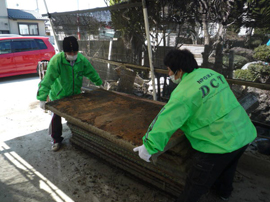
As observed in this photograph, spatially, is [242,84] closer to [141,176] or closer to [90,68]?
[141,176]

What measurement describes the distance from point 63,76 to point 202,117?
2.31m

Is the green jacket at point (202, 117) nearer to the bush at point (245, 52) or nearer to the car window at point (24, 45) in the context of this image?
the bush at point (245, 52)

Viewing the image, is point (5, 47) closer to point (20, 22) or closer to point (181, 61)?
point (181, 61)

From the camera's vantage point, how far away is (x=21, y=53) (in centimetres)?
845

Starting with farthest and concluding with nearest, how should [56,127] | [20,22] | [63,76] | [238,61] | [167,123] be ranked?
1. [20,22]
2. [56,127]
3. [63,76]
4. [238,61]
5. [167,123]

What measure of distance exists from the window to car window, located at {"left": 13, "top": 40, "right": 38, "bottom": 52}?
54.1ft

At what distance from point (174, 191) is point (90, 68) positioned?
2190 mm

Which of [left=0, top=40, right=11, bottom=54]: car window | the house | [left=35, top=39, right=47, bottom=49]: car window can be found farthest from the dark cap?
the house

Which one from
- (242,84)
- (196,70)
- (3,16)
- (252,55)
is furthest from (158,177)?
(3,16)

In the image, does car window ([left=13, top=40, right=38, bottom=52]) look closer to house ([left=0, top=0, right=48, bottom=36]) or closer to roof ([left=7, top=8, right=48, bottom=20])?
house ([left=0, top=0, right=48, bottom=36])

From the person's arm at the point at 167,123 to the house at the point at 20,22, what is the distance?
24678mm

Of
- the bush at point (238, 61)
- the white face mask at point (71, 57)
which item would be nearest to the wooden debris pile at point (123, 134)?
the white face mask at point (71, 57)

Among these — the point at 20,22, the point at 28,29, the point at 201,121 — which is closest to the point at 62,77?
the point at 201,121

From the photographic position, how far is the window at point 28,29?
22.8m
